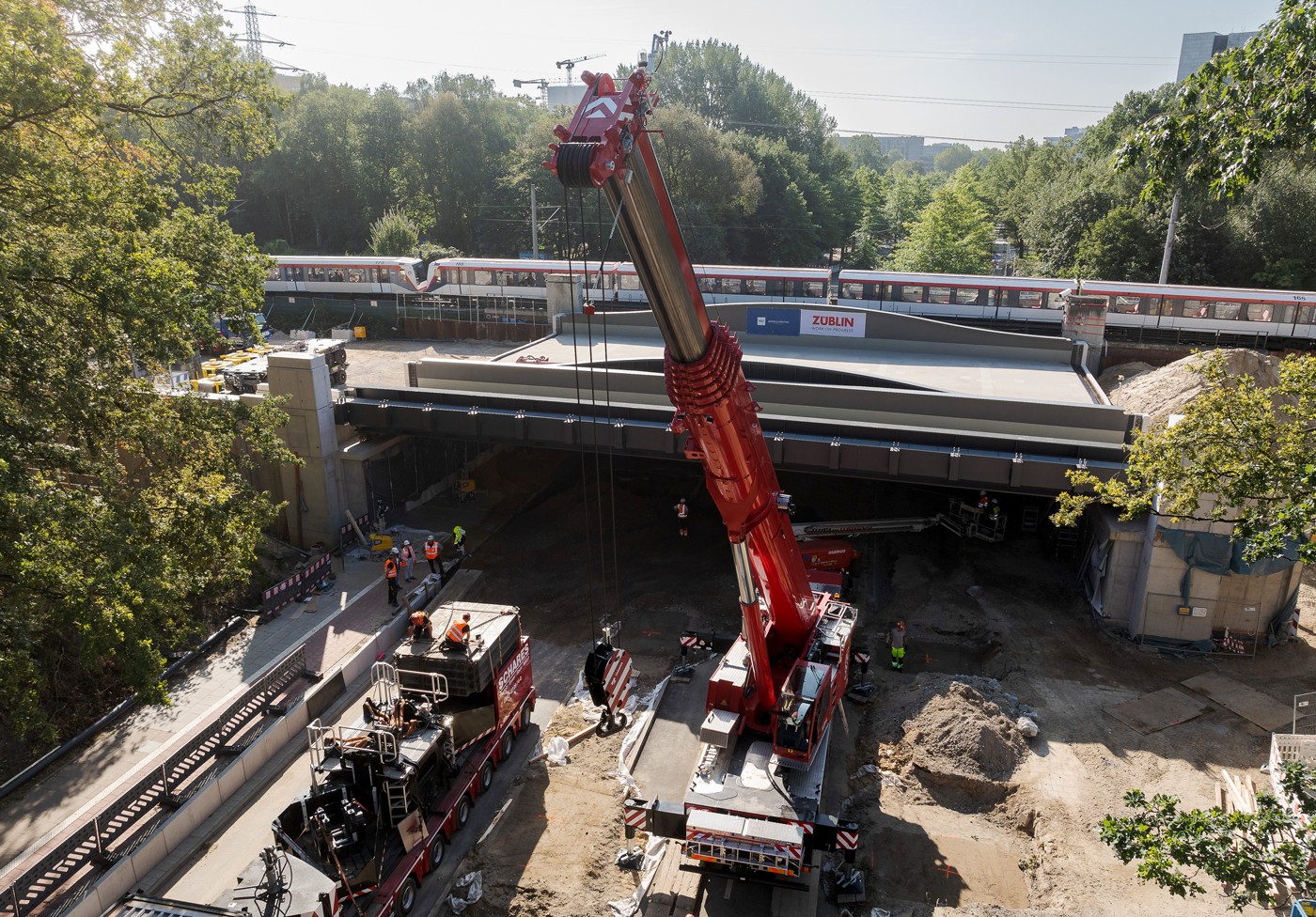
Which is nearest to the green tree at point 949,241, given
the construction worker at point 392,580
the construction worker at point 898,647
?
the construction worker at point 898,647

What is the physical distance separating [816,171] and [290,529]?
2964 inches

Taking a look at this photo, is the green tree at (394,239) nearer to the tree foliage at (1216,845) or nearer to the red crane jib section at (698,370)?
the red crane jib section at (698,370)

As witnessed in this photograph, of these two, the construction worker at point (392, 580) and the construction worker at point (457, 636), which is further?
the construction worker at point (392, 580)

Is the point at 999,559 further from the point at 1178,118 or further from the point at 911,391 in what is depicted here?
the point at 1178,118

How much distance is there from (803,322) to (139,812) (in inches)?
1068

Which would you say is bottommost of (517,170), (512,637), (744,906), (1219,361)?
(744,906)

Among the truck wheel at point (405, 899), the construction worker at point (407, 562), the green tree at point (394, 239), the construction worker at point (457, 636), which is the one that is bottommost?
the truck wheel at point (405, 899)

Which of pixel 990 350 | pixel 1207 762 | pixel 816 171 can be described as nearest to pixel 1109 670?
pixel 1207 762

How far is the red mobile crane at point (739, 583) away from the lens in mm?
8508

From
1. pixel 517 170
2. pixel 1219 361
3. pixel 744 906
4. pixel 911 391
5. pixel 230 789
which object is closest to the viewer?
pixel 744 906

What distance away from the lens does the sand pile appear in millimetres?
29828

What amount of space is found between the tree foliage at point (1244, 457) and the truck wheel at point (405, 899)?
13076 mm

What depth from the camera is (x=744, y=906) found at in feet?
41.4

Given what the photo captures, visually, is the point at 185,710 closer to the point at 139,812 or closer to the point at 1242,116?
the point at 139,812
